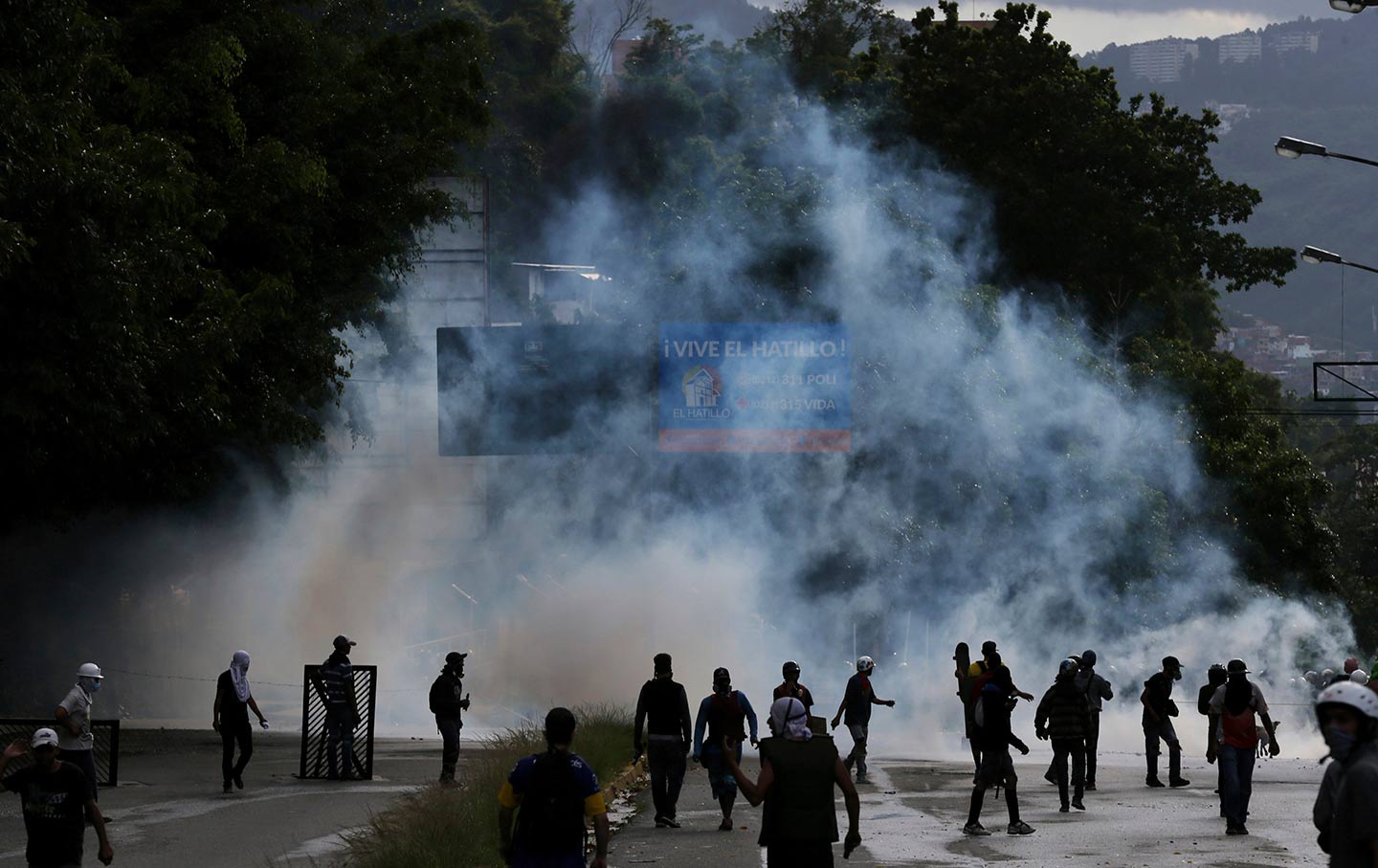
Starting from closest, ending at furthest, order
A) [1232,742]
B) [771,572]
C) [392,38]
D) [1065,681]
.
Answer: [1232,742]
[1065,681]
[392,38]
[771,572]

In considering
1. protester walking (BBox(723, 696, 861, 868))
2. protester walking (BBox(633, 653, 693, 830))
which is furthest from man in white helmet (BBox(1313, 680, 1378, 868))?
protester walking (BBox(633, 653, 693, 830))

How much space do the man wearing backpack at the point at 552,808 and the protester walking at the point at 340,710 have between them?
9.84 m

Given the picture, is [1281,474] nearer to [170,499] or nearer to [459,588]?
[459,588]

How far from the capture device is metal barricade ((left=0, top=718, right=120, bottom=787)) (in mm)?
16484

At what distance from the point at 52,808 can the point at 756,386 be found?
24187 millimetres

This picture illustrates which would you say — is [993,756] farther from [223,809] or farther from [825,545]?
[825,545]

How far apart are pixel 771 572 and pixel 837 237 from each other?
6.70 m

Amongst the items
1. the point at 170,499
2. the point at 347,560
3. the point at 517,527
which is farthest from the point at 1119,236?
the point at 170,499

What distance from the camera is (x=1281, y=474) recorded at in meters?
42.0

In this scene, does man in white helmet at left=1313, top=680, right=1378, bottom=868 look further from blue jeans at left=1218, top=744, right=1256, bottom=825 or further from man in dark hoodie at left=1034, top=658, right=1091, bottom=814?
man in dark hoodie at left=1034, top=658, right=1091, bottom=814

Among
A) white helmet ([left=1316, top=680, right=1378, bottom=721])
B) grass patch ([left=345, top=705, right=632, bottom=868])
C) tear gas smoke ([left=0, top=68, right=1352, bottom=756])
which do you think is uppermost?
tear gas smoke ([left=0, top=68, right=1352, bottom=756])

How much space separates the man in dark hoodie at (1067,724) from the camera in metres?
15.9

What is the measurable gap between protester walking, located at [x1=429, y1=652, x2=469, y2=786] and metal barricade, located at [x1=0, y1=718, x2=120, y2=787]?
117 inches

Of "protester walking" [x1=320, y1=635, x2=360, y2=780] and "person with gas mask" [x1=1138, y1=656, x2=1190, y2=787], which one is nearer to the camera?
"protester walking" [x1=320, y1=635, x2=360, y2=780]
